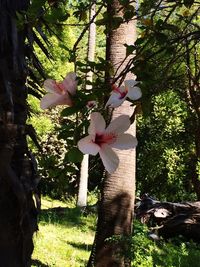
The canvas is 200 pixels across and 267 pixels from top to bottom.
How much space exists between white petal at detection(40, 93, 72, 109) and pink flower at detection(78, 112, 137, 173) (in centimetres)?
19

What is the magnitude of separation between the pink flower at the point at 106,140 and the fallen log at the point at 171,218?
1087cm

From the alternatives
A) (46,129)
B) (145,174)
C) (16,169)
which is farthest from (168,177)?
(16,169)

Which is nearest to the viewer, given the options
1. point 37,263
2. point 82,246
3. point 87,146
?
point 87,146

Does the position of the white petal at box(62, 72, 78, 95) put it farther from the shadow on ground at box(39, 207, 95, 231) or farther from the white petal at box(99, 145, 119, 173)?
the shadow on ground at box(39, 207, 95, 231)

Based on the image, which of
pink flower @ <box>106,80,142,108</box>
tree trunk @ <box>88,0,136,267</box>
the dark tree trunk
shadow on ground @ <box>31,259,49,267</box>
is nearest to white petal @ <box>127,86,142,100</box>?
pink flower @ <box>106,80,142,108</box>

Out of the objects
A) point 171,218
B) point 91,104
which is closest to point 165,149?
point 171,218

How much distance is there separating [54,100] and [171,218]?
11270mm

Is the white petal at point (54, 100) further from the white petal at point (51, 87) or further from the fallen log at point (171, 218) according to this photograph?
the fallen log at point (171, 218)

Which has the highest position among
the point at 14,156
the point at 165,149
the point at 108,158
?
the point at 165,149

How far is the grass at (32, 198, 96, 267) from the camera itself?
8.08m

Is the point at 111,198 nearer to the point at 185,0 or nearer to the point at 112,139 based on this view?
the point at 185,0

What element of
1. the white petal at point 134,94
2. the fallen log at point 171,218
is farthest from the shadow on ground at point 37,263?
the white petal at point 134,94

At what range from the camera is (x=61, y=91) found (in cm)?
151

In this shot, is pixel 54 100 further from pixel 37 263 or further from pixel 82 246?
pixel 82 246
